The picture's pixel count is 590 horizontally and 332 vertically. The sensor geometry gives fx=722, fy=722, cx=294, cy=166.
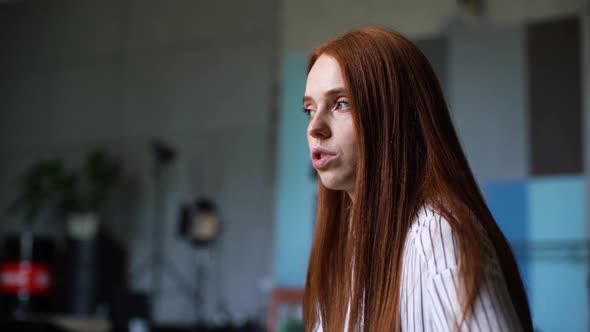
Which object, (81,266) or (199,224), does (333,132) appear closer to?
(199,224)

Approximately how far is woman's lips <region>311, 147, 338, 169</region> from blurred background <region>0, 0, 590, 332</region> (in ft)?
14.2

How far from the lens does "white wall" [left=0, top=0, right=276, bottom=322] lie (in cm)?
622

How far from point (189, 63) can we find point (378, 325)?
6093 mm

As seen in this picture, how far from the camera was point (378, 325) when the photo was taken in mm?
777

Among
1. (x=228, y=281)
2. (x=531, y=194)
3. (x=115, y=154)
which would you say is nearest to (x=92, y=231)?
(x=115, y=154)

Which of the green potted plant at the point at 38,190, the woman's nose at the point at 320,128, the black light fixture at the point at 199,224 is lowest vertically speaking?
the black light fixture at the point at 199,224

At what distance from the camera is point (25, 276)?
6445mm

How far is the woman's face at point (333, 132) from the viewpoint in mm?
872

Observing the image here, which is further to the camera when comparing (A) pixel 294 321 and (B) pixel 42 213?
(B) pixel 42 213

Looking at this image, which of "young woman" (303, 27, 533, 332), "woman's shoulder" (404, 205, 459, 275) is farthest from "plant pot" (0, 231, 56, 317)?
"woman's shoulder" (404, 205, 459, 275)

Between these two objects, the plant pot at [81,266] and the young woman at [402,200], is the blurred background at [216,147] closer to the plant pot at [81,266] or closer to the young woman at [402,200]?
the plant pot at [81,266]

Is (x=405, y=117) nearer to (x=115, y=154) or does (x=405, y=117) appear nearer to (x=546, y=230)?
(x=546, y=230)

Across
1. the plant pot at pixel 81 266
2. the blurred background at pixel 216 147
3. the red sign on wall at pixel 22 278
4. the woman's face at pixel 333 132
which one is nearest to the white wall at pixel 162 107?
the blurred background at pixel 216 147

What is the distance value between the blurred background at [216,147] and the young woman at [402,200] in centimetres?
432
